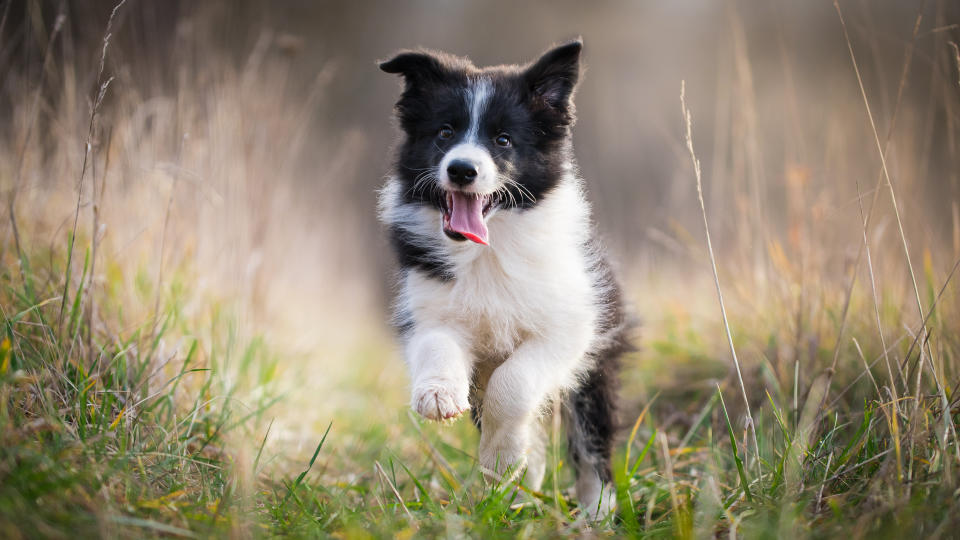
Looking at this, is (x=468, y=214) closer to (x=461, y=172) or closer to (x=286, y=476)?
(x=461, y=172)

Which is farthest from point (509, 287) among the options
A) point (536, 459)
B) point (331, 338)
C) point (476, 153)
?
point (331, 338)

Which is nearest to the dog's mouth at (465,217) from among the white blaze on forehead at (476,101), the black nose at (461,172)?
the black nose at (461,172)

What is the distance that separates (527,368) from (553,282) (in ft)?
1.40

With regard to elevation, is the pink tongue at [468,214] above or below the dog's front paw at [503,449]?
above

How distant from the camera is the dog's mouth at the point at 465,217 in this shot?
2.71 meters

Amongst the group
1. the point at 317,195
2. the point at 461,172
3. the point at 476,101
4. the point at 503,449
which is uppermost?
the point at 476,101

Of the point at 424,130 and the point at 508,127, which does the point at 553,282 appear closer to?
the point at 508,127

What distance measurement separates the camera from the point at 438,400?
238cm

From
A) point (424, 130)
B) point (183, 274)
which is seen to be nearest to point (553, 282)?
point (424, 130)

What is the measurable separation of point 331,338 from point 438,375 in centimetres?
443

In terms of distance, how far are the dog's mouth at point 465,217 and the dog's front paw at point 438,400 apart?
61 cm

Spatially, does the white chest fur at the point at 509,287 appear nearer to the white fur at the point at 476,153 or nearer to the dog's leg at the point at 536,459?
the white fur at the point at 476,153

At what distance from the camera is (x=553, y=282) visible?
2.93 metres

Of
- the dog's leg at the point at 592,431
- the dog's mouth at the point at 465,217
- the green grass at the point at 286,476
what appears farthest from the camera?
the dog's leg at the point at 592,431
